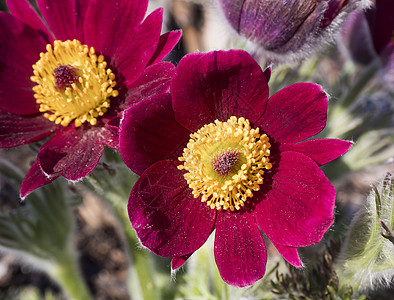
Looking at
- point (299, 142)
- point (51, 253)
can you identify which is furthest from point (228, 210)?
point (51, 253)

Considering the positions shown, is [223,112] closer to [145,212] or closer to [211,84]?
[211,84]

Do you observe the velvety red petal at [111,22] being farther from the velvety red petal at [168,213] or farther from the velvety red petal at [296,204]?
the velvety red petal at [296,204]

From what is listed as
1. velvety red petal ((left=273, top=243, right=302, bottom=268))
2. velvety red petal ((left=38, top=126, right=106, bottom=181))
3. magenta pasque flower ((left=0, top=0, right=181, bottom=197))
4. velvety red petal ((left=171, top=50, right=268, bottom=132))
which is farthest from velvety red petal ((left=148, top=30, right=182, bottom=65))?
velvety red petal ((left=273, top=243, right=302, bottom=268))

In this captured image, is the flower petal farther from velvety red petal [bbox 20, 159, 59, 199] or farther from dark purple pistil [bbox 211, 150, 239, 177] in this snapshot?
dark purple pistil [bbox 211, 150, 239, 177]

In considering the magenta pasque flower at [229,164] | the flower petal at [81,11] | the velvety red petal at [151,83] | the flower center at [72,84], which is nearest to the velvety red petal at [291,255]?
the magenta pasque flower at [229,164]

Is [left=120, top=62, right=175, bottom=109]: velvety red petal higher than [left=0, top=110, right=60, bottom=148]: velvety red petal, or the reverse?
[left=120, top=62, right=175, bottom=109]: velvety red petal

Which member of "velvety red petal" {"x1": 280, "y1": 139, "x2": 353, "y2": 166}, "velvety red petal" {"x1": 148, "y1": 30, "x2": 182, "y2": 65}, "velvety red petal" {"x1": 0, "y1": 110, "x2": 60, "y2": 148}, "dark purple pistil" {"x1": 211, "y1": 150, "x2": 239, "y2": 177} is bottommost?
"dark purple pistil" {"x1": 211, "y1": 150, "x2": 239, "y2": 177}

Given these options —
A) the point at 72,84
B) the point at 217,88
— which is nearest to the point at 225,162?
the point at 217,88
